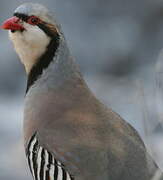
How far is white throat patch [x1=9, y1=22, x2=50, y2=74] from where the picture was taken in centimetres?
681

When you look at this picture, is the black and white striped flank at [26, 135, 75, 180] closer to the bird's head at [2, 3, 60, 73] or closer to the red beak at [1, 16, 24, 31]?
the bird's head at [2, 3, 60, 73]

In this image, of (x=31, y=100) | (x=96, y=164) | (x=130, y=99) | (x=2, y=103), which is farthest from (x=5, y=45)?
(x=96, y=164)

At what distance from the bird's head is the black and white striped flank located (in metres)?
0.67

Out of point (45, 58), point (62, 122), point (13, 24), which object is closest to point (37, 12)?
point (13, 24)

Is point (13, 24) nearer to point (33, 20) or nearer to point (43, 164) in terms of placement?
point (33, 20)

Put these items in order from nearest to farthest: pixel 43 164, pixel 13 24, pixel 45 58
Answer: pixel 43 164
pixel 13 24
pixel 45 58

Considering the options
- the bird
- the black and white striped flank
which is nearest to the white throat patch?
the bird

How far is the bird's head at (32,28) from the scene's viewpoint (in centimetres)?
677

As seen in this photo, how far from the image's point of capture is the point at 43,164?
659cm

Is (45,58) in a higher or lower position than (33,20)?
lower

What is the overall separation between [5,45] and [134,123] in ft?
8.59

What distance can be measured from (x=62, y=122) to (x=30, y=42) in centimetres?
64

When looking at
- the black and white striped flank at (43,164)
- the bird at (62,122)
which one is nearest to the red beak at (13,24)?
the bird at (62,122)

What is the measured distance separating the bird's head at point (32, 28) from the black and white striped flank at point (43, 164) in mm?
670
